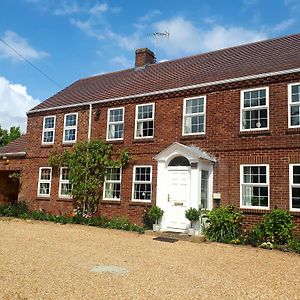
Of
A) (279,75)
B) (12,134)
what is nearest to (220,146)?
(279,75)

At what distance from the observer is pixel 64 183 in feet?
62.4

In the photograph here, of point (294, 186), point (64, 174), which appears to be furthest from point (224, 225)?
point (64, 174)

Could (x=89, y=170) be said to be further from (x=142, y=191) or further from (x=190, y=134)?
(x=190, y=134)

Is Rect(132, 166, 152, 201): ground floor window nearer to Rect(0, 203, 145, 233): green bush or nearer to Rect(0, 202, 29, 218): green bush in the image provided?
Rect(0, 203, 145, 233): green bush

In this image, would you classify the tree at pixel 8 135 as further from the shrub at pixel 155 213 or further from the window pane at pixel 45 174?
the shrub at pixel 155 213

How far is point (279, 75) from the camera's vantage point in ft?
44.6

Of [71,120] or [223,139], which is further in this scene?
[71,120]

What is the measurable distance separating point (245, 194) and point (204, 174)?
175 cm

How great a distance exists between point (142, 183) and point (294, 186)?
21.3ft

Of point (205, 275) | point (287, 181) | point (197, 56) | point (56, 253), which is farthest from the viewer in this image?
point (197, 56)

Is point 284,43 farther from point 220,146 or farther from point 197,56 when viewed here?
point 220,146

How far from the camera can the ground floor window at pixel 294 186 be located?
12.7 metres

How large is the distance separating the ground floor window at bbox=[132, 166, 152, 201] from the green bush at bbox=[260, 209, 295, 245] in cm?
552

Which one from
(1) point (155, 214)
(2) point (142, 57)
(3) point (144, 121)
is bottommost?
(1) point (155, 214)
